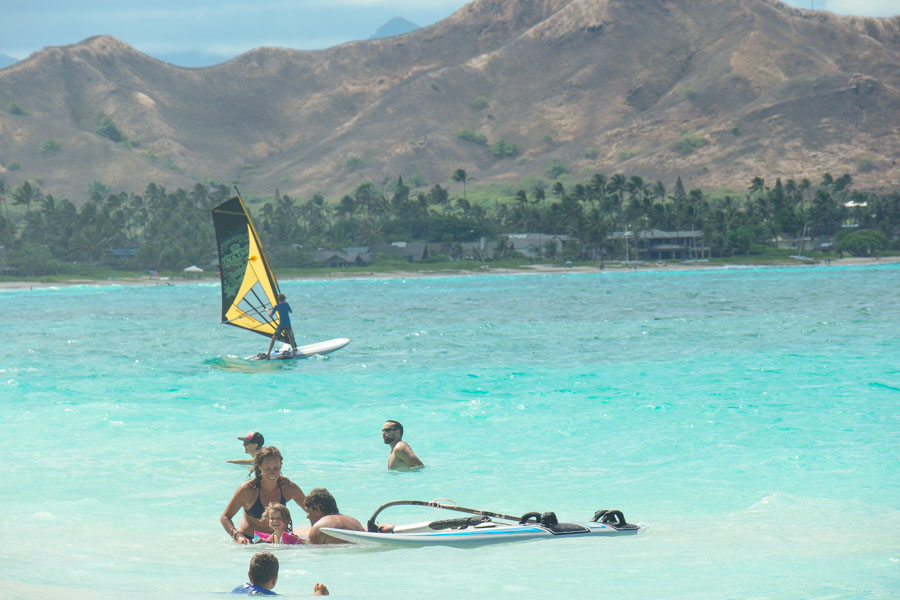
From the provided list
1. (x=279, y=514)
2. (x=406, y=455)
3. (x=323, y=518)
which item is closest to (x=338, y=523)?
(x=323, y=518)

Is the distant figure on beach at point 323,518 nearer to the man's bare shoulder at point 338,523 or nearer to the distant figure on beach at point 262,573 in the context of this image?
the man's bare shoulder at point 338,523

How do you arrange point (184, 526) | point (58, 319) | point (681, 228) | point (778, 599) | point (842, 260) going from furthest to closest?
1. point (681, 228)
2. point (842, 260)
3. point (58, 319)
4. point (184, 526)
5. point (778, 599)

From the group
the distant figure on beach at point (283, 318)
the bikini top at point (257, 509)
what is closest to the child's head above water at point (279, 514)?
the bikini top at point (257, 509)

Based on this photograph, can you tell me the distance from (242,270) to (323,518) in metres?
22.4

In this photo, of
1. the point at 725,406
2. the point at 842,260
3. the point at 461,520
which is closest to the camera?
the point at 461,520

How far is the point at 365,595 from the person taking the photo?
31.9ft

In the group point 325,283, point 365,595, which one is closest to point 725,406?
point 365,595

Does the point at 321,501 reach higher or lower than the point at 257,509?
higher

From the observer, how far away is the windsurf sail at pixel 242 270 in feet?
104

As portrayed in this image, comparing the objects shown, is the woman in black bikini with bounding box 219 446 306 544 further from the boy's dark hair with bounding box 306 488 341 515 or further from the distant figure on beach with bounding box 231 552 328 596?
the distant figure on beach with bounding box 231 552 328 596

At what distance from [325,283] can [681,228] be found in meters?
56.7

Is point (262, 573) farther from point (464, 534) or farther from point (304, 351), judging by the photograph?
point (304, 351)

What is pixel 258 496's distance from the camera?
1140 centimetres

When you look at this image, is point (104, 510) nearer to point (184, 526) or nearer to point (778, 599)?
point (184, 526)
